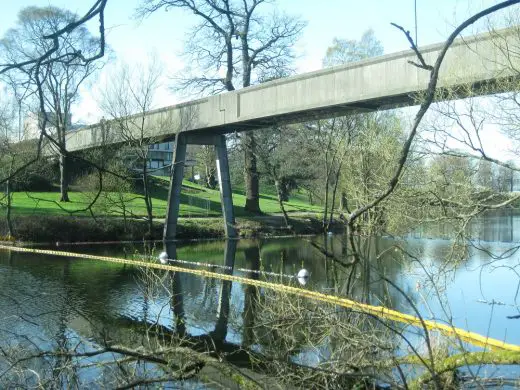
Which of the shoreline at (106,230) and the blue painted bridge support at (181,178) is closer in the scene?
the shoreline at (106,230)

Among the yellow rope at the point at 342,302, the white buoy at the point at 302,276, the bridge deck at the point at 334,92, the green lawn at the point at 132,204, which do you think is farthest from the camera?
the green lawn at the point at 132,204

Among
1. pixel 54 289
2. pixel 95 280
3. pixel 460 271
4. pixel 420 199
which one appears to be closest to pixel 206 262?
pixel 95 280

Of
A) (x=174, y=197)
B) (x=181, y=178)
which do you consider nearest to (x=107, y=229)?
(x=174, y=197)

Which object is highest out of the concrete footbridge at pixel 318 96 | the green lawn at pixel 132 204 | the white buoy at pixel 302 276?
the concrete footbridge at pixel 318 96

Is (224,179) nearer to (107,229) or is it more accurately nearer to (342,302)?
(107,229)

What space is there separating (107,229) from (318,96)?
13353 mm

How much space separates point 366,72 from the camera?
21.2m

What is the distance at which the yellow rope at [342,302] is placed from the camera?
6.18 m

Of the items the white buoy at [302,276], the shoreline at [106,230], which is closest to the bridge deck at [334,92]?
the shoreline at [106,230]

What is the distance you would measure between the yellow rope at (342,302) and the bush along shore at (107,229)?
7.00ft

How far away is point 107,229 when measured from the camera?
31047mm

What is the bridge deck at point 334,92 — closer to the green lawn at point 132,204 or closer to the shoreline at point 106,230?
the green lawn at point 132,204

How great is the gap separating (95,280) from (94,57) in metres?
16.2

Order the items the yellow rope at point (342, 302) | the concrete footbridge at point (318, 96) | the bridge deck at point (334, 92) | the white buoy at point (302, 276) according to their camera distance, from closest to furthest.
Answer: the yellow rope at point (342, 302) < the white buoy at point (302, 276) < the concrete footbridge at point (318, 96) < the bridge deck at point (334, 92)
